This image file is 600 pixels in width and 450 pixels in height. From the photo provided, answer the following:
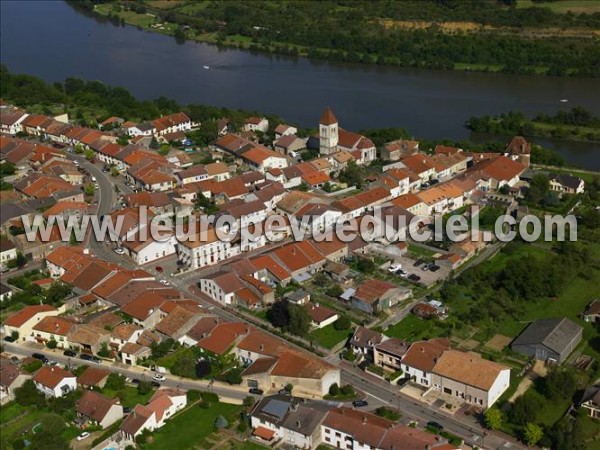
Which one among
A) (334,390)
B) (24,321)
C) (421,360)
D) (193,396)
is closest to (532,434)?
(421,360)

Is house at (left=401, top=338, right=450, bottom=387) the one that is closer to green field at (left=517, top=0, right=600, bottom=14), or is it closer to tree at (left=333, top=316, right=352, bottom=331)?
tree at (left=333, top=316, right=352, bottom=331)

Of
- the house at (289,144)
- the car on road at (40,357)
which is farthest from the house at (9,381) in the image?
the house at (289,144)

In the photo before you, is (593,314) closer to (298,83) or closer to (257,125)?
(257,125)

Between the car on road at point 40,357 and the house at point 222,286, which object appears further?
the house at point 222,286

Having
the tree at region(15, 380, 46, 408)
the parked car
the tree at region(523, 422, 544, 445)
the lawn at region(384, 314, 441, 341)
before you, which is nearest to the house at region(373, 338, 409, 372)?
the lawn at region(384, 314, 441, 341)

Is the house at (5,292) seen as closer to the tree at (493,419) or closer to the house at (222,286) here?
the house at (222,286)
